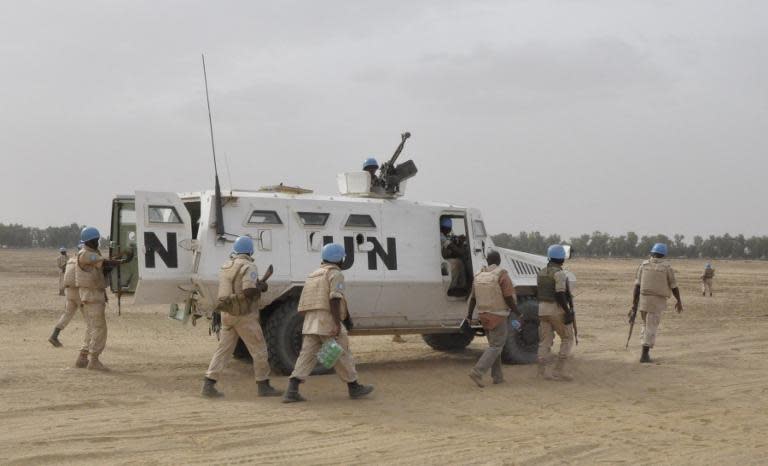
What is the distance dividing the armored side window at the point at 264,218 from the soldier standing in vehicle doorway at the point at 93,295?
1.60 metres

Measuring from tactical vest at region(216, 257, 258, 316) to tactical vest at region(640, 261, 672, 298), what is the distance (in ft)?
18.8

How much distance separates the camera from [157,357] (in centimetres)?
1231

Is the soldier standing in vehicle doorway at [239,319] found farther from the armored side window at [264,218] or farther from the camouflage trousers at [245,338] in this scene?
the armored side window at [264,218]

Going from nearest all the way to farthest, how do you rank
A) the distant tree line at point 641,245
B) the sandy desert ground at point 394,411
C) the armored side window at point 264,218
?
1. the sandy desert ground at point 394,411
2. the armored side window at point 264,218
3. the distant tree line at point 641,245

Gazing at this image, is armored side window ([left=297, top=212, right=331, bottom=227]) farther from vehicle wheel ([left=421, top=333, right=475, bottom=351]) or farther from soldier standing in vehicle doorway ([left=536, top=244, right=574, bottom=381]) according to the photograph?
vehicle wheel ([left=421, top=333, right=475, bottom=351])

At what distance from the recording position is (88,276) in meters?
10.6

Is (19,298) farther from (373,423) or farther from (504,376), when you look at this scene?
(373,423)

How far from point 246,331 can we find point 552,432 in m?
3.24

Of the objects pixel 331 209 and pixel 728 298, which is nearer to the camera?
pixel 331 209

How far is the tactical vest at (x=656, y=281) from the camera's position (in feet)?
39.9

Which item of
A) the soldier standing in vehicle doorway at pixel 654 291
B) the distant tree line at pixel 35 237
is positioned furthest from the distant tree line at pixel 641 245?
the soldier standing in vehicle doorway at pixel 654 291

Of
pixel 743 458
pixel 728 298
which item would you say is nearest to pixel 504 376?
pixel 743 458

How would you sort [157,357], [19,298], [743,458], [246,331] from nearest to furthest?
[743,458] → [246,331] → [157,357] → [19,298]

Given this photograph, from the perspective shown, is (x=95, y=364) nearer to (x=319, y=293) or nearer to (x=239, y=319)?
(x=239, y=319)
